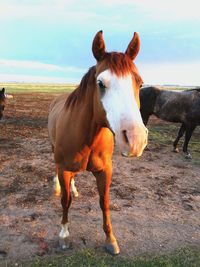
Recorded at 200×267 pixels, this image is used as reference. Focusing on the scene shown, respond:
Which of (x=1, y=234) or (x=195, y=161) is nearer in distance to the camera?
(x=1, y=234)

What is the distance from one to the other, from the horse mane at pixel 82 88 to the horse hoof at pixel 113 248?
1.98 meters

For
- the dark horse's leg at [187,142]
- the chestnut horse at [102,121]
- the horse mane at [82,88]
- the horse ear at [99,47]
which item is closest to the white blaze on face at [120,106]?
the chestnut horse at [102,121]

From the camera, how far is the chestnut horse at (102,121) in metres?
2.33

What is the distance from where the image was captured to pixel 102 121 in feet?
9.41

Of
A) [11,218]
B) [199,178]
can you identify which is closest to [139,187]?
[199,178]

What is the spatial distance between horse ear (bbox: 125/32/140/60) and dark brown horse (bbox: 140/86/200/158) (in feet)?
20.7

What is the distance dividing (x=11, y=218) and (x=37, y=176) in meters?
1.85

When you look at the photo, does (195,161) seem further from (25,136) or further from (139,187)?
(25,136)

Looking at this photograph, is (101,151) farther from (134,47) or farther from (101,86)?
(134,47)

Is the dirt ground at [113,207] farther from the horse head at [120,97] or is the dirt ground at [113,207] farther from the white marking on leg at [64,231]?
the horse head at [120,97]

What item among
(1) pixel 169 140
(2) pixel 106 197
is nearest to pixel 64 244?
(2) pixel 106 197

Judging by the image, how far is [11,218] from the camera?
4.54 meters

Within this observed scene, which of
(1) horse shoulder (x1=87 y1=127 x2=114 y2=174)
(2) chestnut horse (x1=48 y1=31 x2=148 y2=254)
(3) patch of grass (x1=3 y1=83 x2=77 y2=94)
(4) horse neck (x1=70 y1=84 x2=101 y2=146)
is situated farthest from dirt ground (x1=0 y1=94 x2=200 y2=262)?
(3) patch of grass (x1=3 y1=83 x2=77 y2=94)

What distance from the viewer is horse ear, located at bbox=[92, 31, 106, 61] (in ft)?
8.69
